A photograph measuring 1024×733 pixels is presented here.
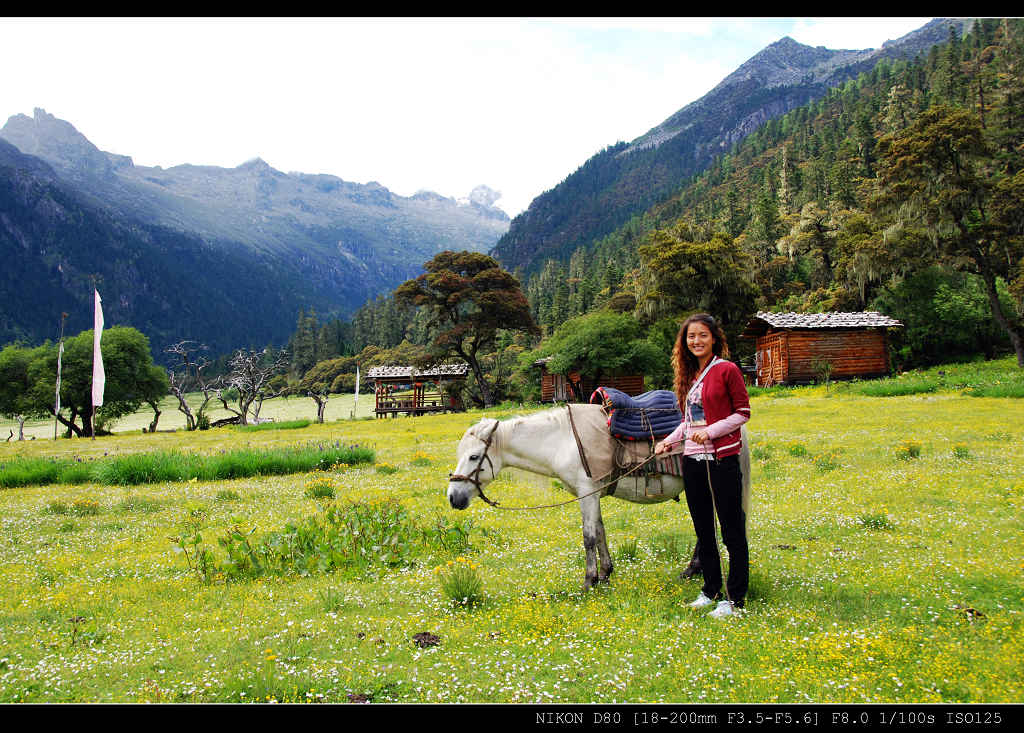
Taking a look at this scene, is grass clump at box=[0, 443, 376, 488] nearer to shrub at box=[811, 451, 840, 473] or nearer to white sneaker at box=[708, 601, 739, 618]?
shrub at box=[811, 451, 840, 473]

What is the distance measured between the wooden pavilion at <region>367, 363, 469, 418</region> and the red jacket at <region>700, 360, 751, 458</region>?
178 feet

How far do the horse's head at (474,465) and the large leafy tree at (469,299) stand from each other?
45711 millimetres

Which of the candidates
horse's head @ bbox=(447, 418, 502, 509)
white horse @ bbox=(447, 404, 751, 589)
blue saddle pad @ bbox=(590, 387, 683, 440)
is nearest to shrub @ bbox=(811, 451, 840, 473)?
white horse @ bbox=(447, 404, 751, 589)

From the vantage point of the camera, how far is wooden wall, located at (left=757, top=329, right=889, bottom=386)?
1522 inches

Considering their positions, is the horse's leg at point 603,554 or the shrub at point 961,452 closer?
the horse's leg at point 603,554

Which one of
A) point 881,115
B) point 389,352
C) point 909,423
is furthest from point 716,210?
point 909,423

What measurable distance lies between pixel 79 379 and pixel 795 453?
57.9 m

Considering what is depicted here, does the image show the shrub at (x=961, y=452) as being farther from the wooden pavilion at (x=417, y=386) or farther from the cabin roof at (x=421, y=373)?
the cabin roof at (x=421, y=373)

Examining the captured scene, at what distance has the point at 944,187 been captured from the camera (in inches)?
1282

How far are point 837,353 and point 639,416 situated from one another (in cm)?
3978

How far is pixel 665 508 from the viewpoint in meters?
10.2

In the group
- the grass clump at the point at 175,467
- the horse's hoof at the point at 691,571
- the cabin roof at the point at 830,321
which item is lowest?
the grass clump at the point at 175,467

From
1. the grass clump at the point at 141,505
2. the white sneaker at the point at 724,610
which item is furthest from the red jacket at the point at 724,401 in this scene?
the grass clump at the point at 141,505

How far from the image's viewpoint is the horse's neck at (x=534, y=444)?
6113mm
